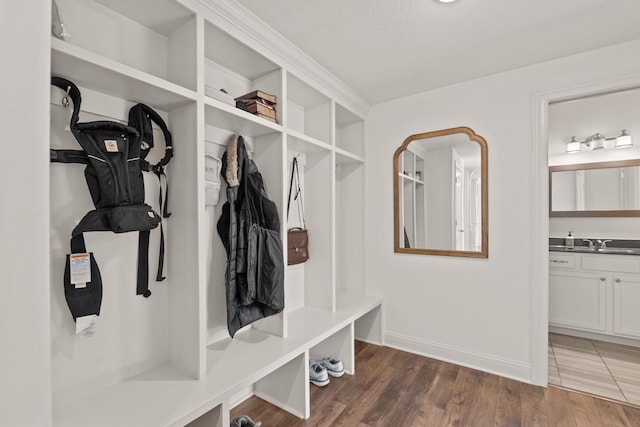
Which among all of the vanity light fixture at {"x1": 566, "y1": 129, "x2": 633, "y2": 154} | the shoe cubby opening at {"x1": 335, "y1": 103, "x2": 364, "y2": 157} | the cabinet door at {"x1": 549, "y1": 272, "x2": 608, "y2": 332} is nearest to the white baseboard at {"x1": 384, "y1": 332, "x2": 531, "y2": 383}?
the cabinet door at {"x1": 549, "y1": 272, "x2": 608, "y2": 332}

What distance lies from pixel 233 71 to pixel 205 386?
1.79m

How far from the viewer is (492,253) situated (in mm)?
2406

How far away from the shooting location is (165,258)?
5.34ft

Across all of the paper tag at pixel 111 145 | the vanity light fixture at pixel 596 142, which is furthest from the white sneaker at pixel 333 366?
the vanity light fixture at pixel 596 142

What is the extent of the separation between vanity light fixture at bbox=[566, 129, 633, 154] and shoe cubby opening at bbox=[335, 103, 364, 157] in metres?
2.54

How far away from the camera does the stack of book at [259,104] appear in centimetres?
184

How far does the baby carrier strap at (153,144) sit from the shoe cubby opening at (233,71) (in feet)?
0.90

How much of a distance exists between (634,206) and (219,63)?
4.22 metres

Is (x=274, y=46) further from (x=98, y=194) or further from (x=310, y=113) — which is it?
(x=98, y=194)

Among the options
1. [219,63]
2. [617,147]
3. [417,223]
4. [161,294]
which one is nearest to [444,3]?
[219,63]

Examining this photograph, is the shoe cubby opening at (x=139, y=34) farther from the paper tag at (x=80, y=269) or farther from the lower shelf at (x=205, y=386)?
the lower shelf at (x=205, y=386)

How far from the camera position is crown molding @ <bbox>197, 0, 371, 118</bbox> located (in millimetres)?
1564

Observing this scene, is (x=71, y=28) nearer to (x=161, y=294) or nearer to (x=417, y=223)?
(x=161, y=294)

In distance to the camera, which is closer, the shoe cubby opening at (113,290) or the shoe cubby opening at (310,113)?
the shoe cubby opening at (113,290)
